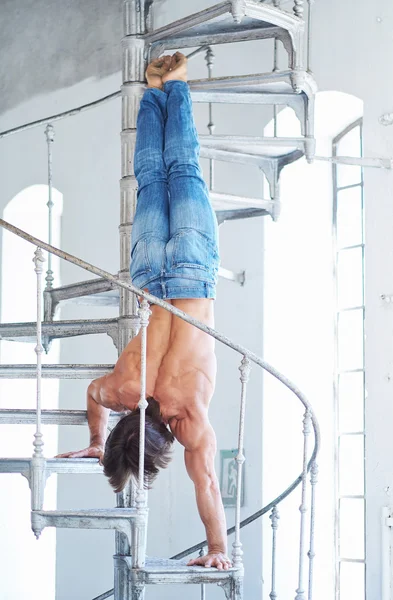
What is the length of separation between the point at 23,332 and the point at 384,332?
5.84ft

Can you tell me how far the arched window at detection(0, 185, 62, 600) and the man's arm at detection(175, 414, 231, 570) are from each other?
330cm

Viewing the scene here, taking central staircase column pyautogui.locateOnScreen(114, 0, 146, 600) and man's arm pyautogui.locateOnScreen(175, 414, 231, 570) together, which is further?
central staircase column pyautogui.locateOnScreen(114, 0, 146, 600)

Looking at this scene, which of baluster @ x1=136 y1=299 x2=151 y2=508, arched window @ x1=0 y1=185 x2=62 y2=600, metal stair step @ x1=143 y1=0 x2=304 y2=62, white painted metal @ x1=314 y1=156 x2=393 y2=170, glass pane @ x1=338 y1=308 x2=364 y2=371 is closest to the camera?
baluster @ x1=136 y1=299 x2=151 y2=508

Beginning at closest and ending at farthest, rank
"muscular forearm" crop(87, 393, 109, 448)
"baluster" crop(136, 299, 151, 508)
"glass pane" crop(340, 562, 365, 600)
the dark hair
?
Result: "baluster" crop(136, 299, 151, 508)
the dark hair
"muscular forearm" crop(87, 393, 109, 448)
"glass pane" crop(340, 562, 365, 600)

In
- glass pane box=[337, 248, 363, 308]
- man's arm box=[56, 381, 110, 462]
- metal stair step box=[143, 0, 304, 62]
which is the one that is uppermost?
metal stair step box=[143, 0, 304, 62]

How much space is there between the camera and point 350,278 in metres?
6.28

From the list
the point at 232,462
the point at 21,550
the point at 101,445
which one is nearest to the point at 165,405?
the point at 101,445

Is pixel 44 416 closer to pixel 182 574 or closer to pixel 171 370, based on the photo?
pixel 171 370

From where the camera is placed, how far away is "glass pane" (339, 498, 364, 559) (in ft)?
19.7

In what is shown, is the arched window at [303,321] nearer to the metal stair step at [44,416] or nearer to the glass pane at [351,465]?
the glass pane at [351,465]

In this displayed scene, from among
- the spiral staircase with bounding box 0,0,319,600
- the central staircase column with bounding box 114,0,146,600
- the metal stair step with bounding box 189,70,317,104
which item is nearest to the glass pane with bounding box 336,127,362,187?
the spiral staircase with bounding box 0,0,319,600

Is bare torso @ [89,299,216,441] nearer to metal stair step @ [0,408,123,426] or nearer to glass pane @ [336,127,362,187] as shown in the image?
metal stair step @ [0,408,123,426]

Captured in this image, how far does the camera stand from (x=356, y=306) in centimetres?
619

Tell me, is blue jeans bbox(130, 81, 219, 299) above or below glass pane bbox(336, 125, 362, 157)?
below
